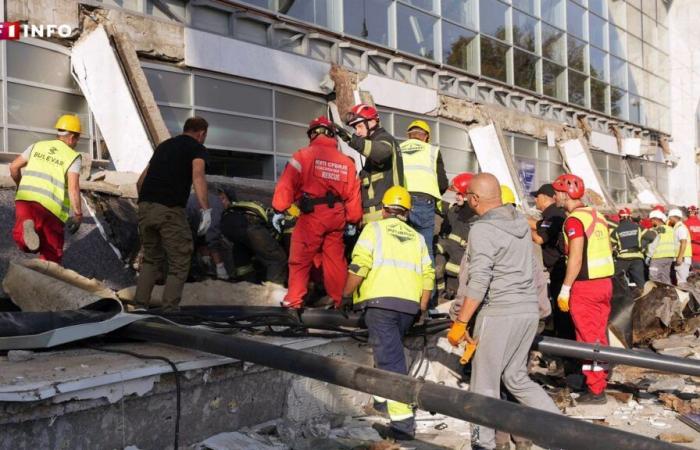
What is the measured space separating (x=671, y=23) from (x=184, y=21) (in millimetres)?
25337

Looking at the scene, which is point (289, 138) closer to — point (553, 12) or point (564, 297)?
point (564, 297)

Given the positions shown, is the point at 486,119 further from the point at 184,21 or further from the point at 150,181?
the point at 150,181

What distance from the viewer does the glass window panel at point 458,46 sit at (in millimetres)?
16469

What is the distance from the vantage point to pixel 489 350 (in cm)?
444

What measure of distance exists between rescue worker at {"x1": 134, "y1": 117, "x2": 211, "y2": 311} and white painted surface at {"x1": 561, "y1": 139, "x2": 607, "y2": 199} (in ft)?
Result: 55.4

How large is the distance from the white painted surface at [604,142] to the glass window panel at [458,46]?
23.0 ft

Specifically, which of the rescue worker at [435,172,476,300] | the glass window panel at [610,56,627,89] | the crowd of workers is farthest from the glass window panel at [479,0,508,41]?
the crowd of workers

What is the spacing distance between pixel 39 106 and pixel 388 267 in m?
6.47

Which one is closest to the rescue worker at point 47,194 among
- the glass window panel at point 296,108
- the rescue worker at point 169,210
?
the rescue worker at point 169,210

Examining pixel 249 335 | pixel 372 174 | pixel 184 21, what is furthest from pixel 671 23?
pixel 249 335

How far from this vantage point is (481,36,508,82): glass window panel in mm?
17906

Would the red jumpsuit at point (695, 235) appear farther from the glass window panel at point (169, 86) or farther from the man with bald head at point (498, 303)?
the man with bald head at point (498, 303)

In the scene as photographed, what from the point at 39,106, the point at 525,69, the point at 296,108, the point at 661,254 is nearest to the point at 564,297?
the point at 39,106

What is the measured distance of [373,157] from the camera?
6113 mm
